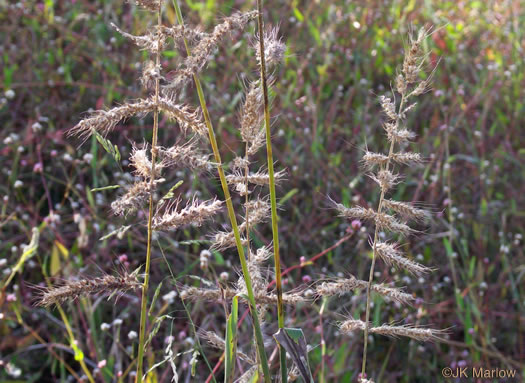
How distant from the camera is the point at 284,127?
3.28 m

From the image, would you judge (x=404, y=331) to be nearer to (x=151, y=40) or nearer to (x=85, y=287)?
(x=85, y=287)

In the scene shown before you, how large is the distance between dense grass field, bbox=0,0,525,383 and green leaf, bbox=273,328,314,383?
854 millimetres

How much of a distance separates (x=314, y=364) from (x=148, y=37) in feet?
4.69

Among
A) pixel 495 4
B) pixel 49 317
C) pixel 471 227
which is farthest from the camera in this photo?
pixel 495 4

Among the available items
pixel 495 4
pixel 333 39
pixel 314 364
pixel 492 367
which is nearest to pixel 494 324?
pixel 492 367

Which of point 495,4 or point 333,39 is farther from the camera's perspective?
point 495,4

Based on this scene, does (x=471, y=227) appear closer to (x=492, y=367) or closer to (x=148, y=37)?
(x=492, y=367)

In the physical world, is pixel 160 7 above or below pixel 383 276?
above

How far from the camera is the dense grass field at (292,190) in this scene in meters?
2.27

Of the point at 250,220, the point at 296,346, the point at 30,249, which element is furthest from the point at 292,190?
the point at 296,346

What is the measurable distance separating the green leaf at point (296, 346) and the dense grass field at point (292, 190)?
0.85 meters

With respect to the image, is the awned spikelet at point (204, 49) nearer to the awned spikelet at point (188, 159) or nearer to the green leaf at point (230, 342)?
the awned spikelet at point (188, 159)

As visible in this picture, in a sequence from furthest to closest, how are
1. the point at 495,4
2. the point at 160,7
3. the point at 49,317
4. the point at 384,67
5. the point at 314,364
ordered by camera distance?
the point at 495,4 → the point at 384,67 → the point at 49,317 → the point at 314,364 → the point at 160,7

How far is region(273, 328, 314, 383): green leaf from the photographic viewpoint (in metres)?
1.07
